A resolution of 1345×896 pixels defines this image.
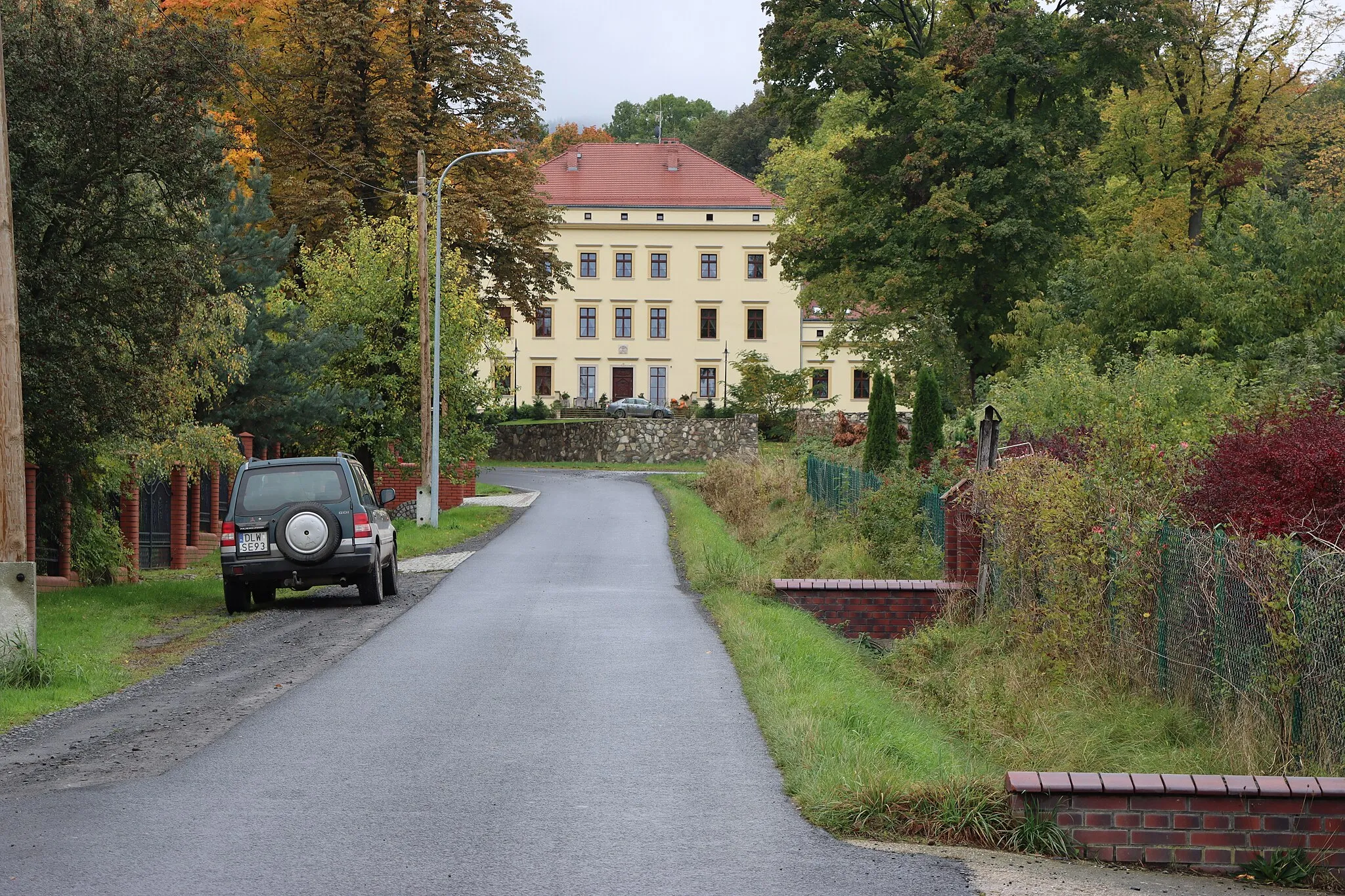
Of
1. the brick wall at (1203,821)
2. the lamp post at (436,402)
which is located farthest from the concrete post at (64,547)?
the brick wall at (1203,821)

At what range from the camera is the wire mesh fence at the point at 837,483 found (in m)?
22.2

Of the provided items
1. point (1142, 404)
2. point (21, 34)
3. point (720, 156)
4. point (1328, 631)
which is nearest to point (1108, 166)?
→ point (1142, 404)

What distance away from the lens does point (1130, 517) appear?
1131 centimetres

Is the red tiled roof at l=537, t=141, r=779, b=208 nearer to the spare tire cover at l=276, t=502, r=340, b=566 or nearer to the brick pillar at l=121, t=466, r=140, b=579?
the brick pillar at l=121, t=466, r=140, b=579

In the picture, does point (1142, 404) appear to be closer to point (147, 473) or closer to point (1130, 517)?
point (1130, 517)

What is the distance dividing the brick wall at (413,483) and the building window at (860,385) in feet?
143

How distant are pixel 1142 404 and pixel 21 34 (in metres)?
13.0

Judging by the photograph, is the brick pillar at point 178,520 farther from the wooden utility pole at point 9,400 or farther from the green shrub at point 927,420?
the wooden utility pole at point 9,400

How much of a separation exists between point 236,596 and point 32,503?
365 centimetres

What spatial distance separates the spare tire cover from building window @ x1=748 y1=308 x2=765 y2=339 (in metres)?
65.5

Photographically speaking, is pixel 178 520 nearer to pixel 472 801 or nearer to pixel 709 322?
pixel 472 801

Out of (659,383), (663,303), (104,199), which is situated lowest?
(659,383)

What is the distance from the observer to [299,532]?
57.3 ft

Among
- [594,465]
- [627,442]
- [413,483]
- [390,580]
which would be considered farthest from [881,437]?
[627,442]
